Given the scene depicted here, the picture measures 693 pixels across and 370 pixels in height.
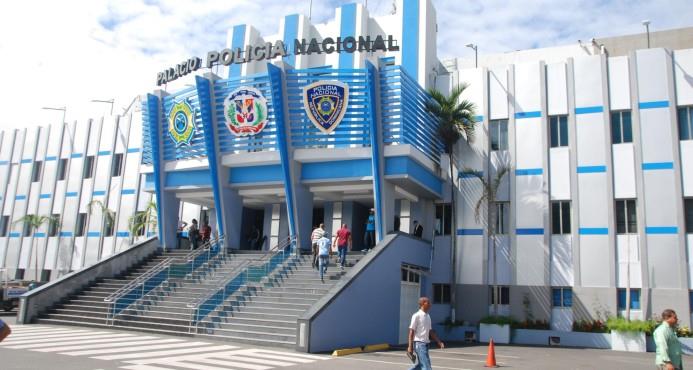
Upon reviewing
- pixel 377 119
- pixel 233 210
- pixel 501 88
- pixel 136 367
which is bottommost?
pixel 136 367

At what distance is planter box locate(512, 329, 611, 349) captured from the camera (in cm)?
2269

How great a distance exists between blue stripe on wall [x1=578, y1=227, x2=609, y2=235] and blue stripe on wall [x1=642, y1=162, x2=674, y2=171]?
121 inches

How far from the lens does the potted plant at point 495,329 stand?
23516mm

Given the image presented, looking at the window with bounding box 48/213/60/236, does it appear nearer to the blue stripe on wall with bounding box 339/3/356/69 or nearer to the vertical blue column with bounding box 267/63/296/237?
the vertical blue column with bounding box 267/63/296/237

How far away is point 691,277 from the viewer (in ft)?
73.4

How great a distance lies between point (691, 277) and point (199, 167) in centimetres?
2178

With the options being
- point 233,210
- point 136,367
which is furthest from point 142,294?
point 136,367

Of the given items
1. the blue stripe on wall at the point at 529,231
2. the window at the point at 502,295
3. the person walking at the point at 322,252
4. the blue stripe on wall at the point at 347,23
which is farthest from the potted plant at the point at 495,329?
the blue stripe on wall at the point at 347,23

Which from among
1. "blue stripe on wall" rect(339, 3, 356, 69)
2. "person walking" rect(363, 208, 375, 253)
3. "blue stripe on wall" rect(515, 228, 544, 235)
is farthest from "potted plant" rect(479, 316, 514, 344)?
"blue stripe on wall" rect(339, 3, 356, 69)

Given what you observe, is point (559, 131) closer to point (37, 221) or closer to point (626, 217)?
point (626, 217)

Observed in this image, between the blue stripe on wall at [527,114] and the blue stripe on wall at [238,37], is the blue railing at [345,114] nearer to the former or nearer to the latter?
the blue stripe on wall at [527,114]

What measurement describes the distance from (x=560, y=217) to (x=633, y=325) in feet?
17.9

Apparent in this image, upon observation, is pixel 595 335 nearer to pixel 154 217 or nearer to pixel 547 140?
pixel 547 140

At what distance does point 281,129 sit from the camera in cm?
2367
